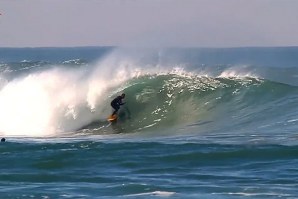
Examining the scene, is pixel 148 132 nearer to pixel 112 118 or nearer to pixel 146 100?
pixel 112 118

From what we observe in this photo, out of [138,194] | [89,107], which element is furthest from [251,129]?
[138,194]

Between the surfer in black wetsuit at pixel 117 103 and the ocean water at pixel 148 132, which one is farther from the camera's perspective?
the surfer in black wetsuit at pixel 117 103

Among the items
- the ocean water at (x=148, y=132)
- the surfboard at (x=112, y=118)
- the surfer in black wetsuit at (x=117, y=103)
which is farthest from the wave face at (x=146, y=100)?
the surfer in black wetsuit at (x=117, y=103)

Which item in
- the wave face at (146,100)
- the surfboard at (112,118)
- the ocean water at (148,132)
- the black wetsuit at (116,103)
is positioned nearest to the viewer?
the ocean water at (148,132)

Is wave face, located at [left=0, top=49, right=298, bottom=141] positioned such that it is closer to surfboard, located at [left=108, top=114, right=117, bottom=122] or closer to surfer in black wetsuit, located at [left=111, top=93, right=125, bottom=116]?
surfboard, located at [left=108, top=114, right=117, bottom=122]

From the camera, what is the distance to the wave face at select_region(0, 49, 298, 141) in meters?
28.8

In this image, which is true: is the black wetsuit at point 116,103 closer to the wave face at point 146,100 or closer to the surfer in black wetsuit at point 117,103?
the surfer in black wetsuit at point 117,103

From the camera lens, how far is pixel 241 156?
2059 centimetres

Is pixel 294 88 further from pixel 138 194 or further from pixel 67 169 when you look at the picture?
pixel 138 194

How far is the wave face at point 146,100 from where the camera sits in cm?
2877

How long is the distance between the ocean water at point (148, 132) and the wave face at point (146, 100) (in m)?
0.05

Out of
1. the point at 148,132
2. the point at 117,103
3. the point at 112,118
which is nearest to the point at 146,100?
the point at 117,103

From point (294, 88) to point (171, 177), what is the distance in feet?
53.2

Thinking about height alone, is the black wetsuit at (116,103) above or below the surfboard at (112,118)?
above
